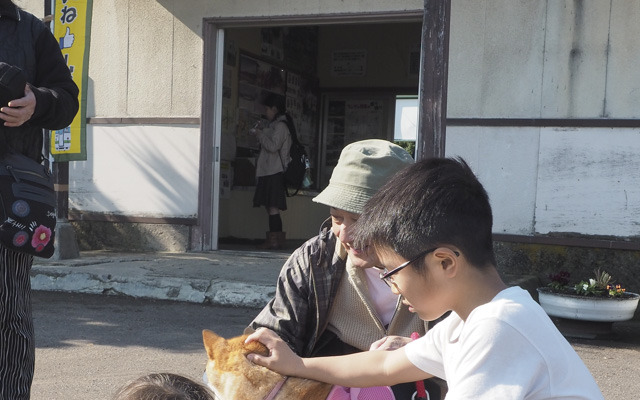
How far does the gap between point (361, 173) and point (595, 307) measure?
148 inches

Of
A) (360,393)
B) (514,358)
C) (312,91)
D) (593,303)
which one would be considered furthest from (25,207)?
(312,91)

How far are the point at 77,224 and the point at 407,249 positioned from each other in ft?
25.1

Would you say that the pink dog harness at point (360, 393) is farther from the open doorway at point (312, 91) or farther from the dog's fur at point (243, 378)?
the open doorway at point (312, 91)

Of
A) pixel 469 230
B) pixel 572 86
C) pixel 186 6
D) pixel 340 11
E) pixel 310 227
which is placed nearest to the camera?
pixel 469 230

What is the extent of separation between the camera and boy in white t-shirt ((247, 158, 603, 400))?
1575 mm

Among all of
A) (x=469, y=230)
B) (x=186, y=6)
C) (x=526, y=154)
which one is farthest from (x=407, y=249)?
(x=186, y=6)

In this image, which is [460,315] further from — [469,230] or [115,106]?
[115,106]

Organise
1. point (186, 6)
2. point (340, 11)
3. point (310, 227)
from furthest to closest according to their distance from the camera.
Answer: point (310, 227) < point (186, 6) < point (340, 11)

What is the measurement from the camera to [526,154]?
691cm

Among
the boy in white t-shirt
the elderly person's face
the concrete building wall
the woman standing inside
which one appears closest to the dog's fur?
the elderly person's face

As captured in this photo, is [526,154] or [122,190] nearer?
[526,154]

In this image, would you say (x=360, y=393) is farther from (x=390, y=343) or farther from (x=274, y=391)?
(x=274, y=391)

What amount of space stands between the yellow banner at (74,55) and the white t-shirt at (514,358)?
244 inches

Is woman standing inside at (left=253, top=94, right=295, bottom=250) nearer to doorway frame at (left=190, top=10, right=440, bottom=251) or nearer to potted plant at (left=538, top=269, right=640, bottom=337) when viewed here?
doorway frame at (left=190, top=10, right=440, bottom=251)
